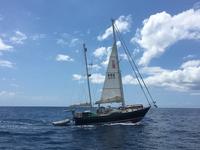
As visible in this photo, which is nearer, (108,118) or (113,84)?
(108,118)

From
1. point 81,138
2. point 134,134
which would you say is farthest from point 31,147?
point 134,134

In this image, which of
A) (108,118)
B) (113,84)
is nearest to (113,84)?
(113,84)

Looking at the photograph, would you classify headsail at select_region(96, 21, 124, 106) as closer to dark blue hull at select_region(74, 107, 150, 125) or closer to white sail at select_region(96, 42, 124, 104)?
white sail at select_region(96, 42, 124, 104)

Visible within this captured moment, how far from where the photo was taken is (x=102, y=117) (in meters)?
62.5

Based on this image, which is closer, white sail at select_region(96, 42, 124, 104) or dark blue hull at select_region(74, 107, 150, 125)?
dark blue hull at select_region(74, 107, 150, 125)

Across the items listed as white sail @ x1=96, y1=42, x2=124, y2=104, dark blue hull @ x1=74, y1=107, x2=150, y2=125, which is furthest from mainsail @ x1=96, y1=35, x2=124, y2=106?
dark blue hull @ x1=74, y1=107, x2=150, y2=125

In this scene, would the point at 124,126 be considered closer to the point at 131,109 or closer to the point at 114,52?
the point at 131,109

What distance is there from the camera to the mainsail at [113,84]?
64.9m

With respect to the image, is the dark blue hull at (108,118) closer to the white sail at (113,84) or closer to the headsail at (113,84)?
the headsail at (113,84)

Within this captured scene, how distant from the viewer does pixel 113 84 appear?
213 ft

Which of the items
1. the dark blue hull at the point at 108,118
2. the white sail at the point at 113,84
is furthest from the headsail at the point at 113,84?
the dark blue hull at the point at 108,118

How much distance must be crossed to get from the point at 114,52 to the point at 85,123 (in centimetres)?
1348

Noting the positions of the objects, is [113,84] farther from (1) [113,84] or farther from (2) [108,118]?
(2) [108,118]

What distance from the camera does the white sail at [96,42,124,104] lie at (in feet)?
213
